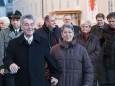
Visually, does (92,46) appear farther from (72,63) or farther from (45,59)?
(45,59)

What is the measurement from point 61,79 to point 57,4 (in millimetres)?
23554

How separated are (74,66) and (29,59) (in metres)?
0.82

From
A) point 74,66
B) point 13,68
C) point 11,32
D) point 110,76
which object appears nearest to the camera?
point 13,68

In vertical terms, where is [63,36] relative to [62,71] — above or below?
above

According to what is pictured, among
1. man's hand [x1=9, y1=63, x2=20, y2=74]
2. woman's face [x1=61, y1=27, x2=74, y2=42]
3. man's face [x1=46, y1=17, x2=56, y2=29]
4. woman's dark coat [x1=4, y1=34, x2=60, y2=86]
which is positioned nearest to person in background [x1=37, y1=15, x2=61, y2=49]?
man's face [x1=46, y1=17, x2=56, y2=29]

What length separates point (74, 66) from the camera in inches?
236

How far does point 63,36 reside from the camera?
609cm

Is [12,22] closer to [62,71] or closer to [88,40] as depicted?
[88,40]

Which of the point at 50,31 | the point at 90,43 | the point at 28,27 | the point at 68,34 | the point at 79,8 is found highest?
the point at 79,8

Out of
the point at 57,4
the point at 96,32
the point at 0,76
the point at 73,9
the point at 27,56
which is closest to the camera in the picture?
the point at 27,56

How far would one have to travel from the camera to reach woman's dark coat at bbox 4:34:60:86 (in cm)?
543

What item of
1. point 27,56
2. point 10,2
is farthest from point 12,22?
point 10,2

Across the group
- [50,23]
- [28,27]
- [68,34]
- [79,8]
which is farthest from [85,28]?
[79,8]

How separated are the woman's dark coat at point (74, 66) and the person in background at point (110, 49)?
2505 millimetres
